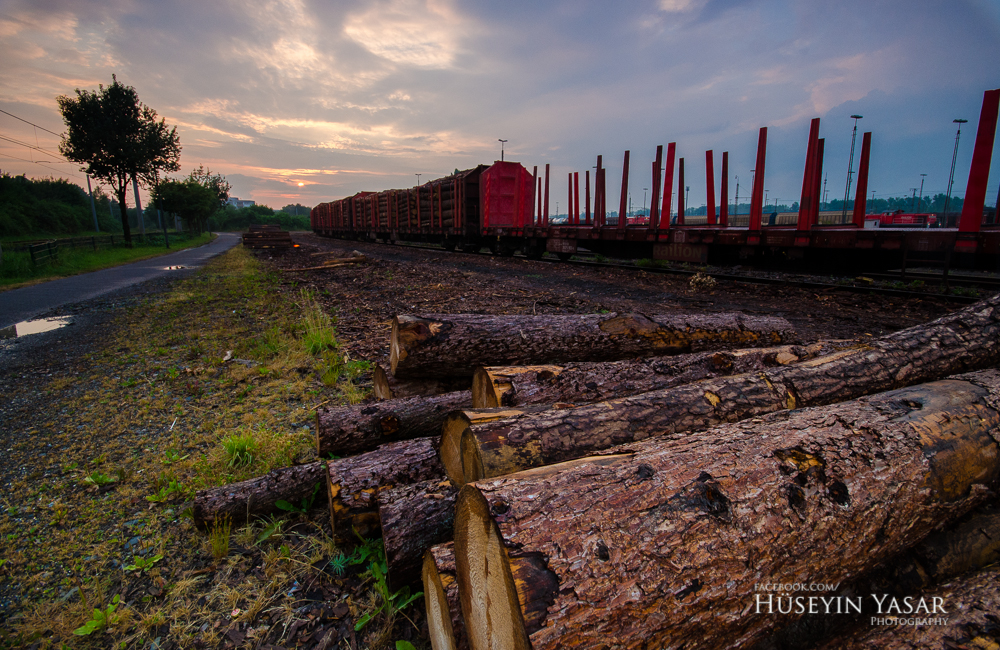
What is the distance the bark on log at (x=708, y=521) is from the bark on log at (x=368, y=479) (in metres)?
0.85

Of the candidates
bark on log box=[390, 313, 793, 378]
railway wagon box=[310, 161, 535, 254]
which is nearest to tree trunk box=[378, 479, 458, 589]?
bark on log box=[390, 313, 793, 378]

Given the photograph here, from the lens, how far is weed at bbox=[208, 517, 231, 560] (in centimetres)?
211

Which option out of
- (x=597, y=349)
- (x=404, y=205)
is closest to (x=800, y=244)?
(x=597, y=349)

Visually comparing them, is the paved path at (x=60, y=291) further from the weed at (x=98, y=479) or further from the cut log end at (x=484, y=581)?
the cut log end at (x=484, y=581)

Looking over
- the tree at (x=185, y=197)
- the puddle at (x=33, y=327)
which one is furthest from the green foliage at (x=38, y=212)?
the puddle at (x=33, y=327)

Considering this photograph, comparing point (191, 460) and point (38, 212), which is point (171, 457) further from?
point (38, 212)

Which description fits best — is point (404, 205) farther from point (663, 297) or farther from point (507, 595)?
point (507, 595)

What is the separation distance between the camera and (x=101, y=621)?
1.76 meters

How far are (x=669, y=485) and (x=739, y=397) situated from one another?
1.04 m

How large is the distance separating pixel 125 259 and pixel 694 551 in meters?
25.9

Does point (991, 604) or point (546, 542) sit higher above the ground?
point (546, 542)

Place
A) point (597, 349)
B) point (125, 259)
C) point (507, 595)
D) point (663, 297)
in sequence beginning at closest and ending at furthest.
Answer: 1. point (507, 595)
2. point (597, 349)
3. point (663, 297)
4. point (125, 259)

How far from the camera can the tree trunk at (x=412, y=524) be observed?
1.78 meters

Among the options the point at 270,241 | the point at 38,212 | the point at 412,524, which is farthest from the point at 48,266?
the point at 38,212
